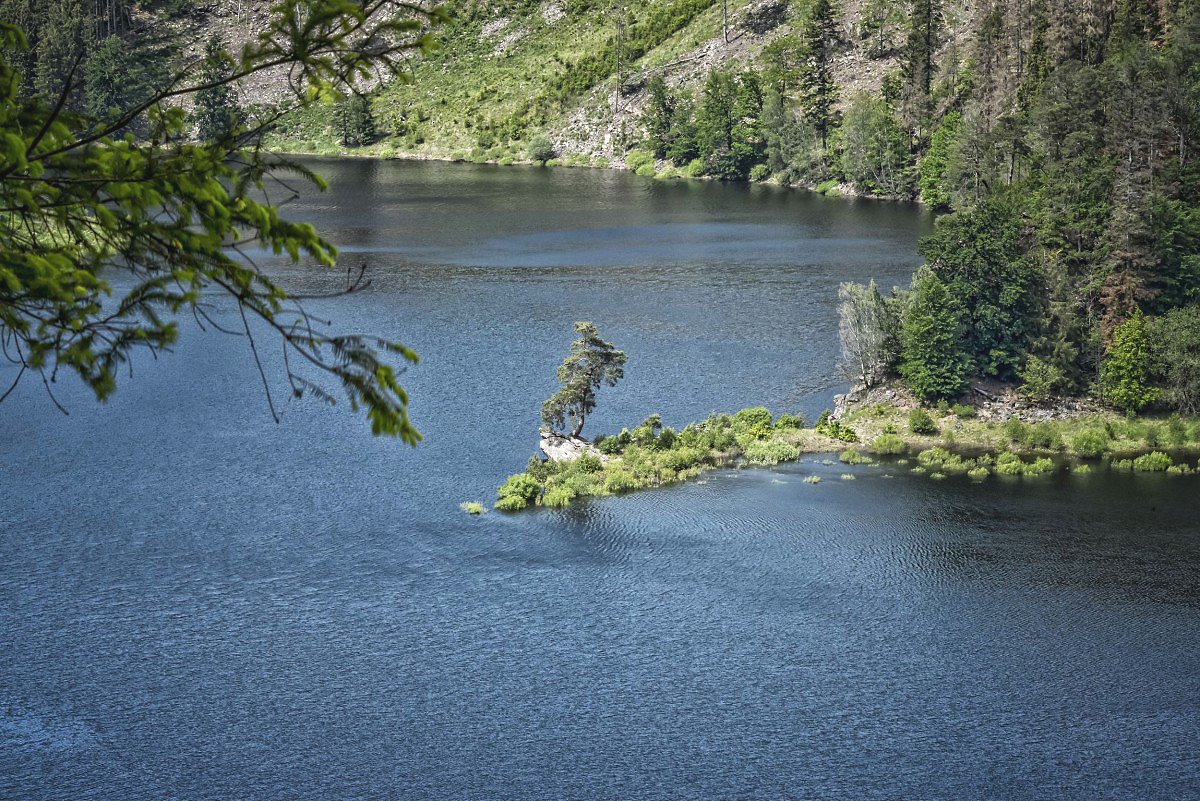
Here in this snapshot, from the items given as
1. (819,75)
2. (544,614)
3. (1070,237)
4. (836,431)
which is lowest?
(544,614)

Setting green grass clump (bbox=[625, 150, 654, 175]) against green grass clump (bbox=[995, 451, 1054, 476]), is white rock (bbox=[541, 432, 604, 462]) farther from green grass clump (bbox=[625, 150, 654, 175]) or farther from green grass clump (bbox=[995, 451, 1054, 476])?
green grass clump (bbox=[625, 150, 654, 175])

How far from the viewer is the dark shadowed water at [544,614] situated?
38.2m

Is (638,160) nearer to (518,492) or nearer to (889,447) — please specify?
(889,447)

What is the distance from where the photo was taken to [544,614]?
152 feet

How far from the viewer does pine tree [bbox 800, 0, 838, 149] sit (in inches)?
6029

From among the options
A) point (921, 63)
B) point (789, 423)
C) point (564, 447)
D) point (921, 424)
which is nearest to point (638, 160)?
point (921, 63)

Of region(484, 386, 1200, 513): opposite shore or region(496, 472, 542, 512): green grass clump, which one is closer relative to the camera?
region(496, 472, 542, 512): green grass clump

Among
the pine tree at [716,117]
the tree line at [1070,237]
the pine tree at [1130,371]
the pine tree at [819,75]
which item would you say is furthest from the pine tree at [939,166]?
the pine tree at [1130,371]

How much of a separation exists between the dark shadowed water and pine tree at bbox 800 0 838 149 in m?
84.0

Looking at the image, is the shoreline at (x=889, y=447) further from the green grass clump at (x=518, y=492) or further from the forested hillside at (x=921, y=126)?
the forested hillside at (x=921, y=126)

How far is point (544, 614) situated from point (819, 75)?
121 m

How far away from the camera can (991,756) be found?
127ft

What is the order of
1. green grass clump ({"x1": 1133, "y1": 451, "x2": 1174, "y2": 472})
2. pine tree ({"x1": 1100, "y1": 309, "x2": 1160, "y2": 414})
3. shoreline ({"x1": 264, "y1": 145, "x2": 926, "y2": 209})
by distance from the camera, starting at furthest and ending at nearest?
shoreline ({"x1": 264, "y1": 145, "x2": 926, "y2": 209}) → pine tree ({"x1": 1100, "y1": 309, "x2": 1160, "y2": 414}) → green grass clump ({"x1": 1133, "y1": 451, "x2": 1174, "y2": 472})

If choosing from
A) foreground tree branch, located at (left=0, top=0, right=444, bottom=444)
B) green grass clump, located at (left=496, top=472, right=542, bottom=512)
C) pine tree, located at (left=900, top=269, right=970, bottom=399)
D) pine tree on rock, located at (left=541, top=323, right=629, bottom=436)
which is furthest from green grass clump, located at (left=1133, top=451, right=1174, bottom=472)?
foreground tree branch, located at (left=0, top=0, right=444, bottom=444)
